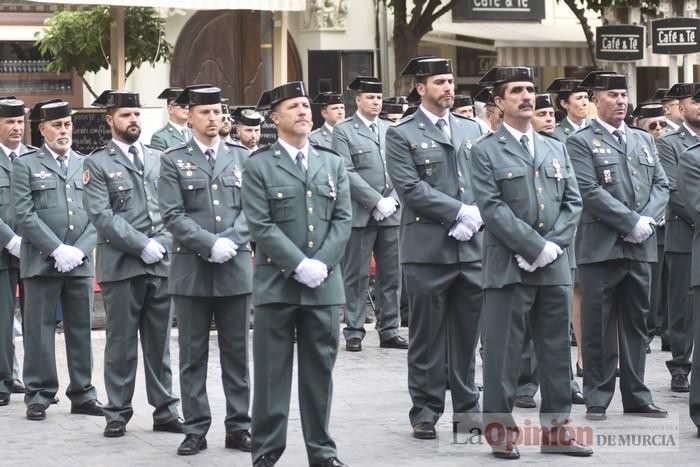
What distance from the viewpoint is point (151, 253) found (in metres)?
10.7

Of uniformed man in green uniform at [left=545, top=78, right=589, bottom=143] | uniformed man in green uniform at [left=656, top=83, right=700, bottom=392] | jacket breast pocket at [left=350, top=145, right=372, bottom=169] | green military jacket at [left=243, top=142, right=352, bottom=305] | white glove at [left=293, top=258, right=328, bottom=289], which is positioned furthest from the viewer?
jacket breast pocket at [left=350, top=145, right=372, bottom=169]

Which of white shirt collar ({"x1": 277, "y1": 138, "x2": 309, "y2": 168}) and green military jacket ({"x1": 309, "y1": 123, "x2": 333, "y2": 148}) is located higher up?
white shirt collar ({"x1": 277, "y1": 138, "x2": 309, "y2": 168})

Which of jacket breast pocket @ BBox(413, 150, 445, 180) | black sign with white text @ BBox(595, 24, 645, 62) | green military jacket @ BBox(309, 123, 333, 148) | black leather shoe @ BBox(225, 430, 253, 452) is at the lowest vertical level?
black leather shoe @ BBox(225, 430, 253, 452)

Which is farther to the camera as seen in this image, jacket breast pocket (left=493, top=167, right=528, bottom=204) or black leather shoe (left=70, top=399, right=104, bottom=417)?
black leather shoe (left=70, top=399, right=104, bottom=417)

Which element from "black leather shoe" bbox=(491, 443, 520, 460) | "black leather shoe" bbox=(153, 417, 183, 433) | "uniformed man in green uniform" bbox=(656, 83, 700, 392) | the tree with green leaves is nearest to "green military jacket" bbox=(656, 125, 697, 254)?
"uniformed man in green uniform" bbox=(656, 83, 700, 392)

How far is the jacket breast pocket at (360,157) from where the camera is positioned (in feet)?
48.7

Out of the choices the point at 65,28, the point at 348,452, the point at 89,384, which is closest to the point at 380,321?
the point at 89,384

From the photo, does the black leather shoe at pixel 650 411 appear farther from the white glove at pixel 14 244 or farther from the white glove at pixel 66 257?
the white glove at pixel 14 244

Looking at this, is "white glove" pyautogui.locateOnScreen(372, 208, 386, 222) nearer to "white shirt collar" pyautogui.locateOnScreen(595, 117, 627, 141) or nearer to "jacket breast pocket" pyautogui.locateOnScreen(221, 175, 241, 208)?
"white shirt collar" pyautogui.locateOnScreen(595, 117, 627, 141)

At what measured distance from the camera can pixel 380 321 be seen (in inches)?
593

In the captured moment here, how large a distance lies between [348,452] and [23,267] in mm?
3038

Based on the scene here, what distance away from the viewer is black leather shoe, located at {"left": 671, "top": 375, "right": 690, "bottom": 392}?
1234 cm

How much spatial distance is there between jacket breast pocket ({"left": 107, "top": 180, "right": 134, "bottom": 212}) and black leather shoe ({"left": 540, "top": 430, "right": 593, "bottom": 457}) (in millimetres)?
3160

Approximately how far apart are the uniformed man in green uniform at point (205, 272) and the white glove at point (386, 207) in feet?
14.7
